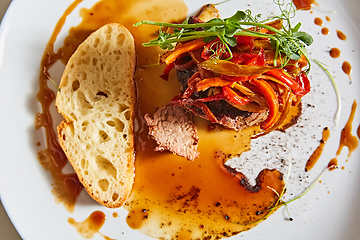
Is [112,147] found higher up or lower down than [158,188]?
higher up

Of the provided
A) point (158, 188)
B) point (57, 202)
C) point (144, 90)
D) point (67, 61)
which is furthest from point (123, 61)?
point (57, 202)

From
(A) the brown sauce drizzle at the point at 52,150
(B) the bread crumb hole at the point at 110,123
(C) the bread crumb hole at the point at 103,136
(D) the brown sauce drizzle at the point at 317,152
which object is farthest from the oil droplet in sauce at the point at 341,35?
(A) the brown sauce drizzle at the point at 52,150

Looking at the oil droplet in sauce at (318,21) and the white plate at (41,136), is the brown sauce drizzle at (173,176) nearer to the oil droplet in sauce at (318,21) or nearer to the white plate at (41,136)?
the white plate at (41,136)

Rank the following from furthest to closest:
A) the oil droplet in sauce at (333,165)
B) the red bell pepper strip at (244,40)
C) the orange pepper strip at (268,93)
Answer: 1. the oil droplet in sauce at (333,165)
2. the red bell pepper strip at (244,40)
3. the orange pepper strip at (268,93)

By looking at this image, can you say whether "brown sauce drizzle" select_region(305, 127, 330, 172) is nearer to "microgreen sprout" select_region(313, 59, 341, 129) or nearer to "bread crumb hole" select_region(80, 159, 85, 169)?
"microgreen sprout" select_region(313, 59, 341, 129)

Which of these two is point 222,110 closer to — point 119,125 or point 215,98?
point 215,98

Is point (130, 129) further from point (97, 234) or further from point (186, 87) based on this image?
point (97, 234)
